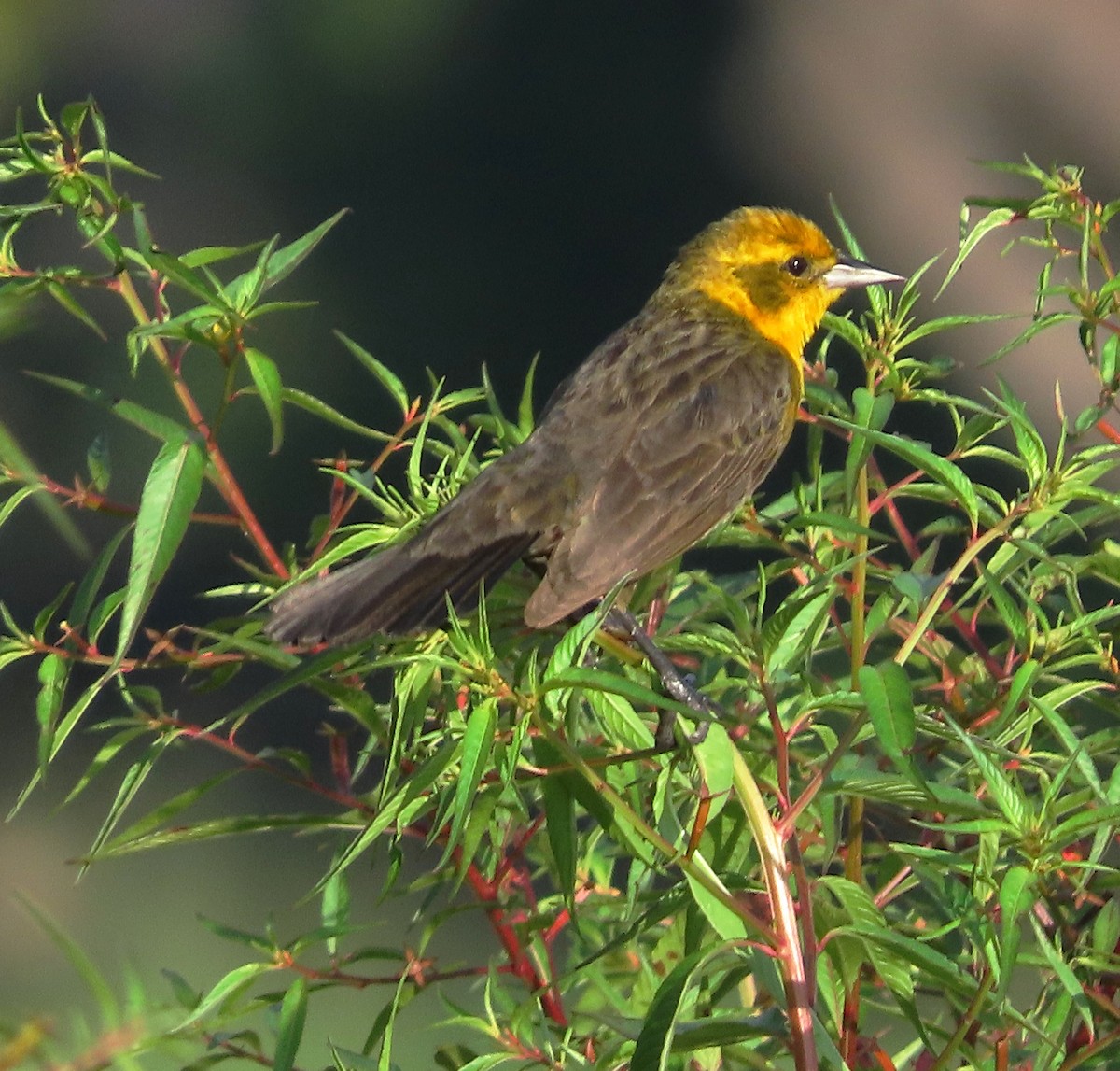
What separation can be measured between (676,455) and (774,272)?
0.66m

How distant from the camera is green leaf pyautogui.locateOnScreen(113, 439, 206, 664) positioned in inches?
48.2

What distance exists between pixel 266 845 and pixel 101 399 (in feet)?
15.2

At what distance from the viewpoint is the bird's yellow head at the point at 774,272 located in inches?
122

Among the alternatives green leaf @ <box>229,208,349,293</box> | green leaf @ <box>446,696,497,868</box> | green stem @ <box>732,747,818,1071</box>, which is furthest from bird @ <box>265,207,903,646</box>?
green stem @ <box>732,747,818,1071</box>

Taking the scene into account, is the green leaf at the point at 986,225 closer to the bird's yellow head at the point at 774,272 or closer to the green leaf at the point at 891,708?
the green leaf at the point at 891,708

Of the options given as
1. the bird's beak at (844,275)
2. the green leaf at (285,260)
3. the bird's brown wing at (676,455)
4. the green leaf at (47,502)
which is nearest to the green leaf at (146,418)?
the green leaf at (285,260)

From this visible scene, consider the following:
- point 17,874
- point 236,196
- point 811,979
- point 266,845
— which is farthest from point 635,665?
point 236,196

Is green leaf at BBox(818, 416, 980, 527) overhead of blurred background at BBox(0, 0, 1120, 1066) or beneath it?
overhead

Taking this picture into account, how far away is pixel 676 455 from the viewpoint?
103 inches

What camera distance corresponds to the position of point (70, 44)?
795 cm

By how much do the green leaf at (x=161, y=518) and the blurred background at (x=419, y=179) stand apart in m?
4.14

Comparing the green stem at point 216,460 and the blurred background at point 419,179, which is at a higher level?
the green stem at point 216,460

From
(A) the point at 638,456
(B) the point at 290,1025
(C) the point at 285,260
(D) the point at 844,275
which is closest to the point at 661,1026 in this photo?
(B) the point at 290,1025

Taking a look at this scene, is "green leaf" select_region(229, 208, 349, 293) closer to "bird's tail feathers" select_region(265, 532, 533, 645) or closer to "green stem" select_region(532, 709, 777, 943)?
"bird's tail feathers" select_region(265, 532, 533, 645)
